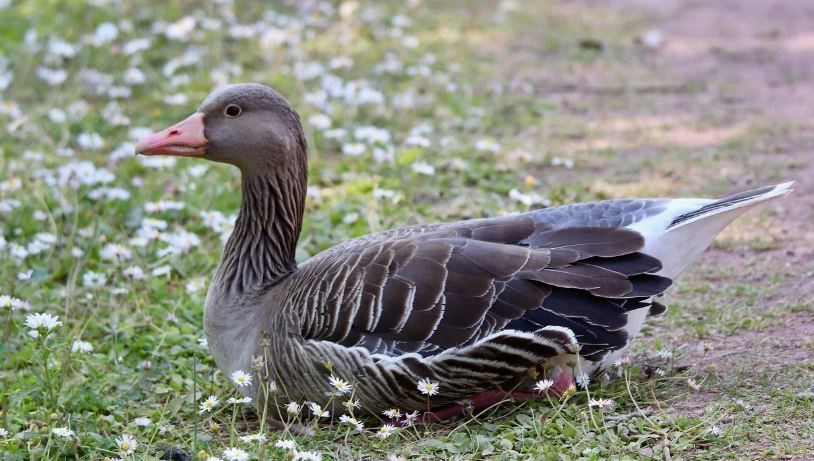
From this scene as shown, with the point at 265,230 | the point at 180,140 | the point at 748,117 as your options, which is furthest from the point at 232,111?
the point at 748,117

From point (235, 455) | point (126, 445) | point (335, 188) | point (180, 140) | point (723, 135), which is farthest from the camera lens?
point (723, 135)

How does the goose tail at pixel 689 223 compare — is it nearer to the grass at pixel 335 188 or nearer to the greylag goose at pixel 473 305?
the greylag goose at pixel 473 305

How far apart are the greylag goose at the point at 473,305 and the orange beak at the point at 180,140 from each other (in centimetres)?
1

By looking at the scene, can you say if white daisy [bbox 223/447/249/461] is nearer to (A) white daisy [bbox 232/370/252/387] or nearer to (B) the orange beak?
(A) white daisy [bbox 232/370/252/387]

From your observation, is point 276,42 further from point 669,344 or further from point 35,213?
point 669,344

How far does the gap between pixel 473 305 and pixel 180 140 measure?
164 cm

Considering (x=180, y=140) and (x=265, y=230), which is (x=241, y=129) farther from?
(x=265, y=230)

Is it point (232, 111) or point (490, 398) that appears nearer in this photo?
point (490, 398)

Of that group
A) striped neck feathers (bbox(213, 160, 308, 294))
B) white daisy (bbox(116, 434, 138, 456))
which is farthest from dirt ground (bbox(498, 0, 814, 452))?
white daisy (bbox(116, 434, 138, 456))

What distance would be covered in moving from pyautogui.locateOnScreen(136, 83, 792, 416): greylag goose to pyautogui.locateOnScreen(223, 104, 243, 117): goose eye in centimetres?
31

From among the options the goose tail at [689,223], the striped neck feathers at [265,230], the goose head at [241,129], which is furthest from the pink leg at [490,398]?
the goose head at [241,129]

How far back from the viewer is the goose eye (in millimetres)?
5352

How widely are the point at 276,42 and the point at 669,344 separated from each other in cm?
549

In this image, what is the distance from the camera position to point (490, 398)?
15.9ft
